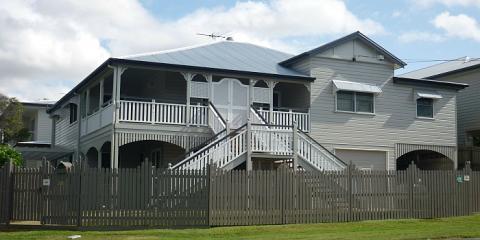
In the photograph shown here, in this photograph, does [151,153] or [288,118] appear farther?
[151,153]

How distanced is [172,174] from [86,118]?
1329cm

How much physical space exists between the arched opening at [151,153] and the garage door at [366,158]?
7364 millimetres

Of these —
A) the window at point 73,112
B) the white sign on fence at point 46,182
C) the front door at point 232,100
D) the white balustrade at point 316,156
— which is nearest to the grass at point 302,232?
the white sign on fence at point 46,182

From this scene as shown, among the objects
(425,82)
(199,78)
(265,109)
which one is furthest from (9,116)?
(425,82)

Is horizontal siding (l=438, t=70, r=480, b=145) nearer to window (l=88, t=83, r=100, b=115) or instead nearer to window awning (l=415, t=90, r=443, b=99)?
window awning (l=415, t=90, r=443, b=99)

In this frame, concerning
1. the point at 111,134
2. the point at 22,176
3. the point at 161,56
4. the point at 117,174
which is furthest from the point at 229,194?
the point at 161,56

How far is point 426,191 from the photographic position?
22.2m

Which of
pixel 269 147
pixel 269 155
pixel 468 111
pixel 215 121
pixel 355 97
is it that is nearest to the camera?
pixel 269 155

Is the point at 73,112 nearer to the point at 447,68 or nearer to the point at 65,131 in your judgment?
the point at 65,131

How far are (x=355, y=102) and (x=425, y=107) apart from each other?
13.3ft

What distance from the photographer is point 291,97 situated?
31000mm

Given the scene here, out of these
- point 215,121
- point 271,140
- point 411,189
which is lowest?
point 411,189

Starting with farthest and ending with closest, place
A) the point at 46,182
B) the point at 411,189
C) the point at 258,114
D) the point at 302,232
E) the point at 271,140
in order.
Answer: the point at 258,114 → the point at 271,140 → the point at 411,189 → the point at 46,182 → the point at 302,232

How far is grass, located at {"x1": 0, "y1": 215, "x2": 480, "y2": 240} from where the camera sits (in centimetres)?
1678
